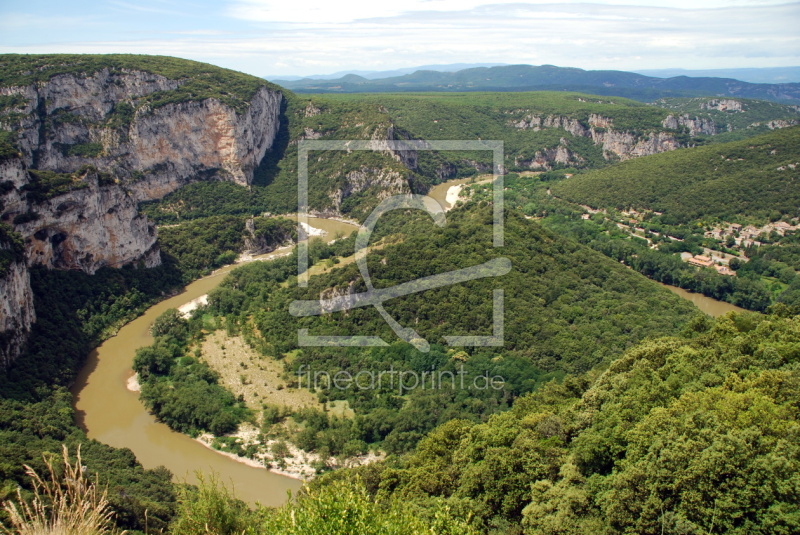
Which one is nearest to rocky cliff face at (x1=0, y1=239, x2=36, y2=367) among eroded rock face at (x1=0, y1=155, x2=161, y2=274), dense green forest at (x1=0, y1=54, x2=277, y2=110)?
eroded rock face at (x1=0, y1=155, x2=161, y2=274)

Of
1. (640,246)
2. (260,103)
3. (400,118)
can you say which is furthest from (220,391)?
(400,118)

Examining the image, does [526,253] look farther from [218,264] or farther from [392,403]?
[218,264]

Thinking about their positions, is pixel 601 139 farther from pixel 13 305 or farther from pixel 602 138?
pixel 13 305

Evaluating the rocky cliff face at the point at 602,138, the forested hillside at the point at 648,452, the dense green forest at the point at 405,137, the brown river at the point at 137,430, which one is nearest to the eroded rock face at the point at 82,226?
the brown river at the point at 137,430

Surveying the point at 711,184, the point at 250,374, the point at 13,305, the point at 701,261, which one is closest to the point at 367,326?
the point at 250,374

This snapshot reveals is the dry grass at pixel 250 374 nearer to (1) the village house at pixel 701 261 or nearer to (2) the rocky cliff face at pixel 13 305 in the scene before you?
(2) the rocky cliff face at pixel 13 305

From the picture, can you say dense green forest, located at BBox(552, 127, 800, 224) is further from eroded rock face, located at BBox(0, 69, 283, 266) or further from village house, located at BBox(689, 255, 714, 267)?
eroded rock face, located at BBox(0, 69, 283, 266)
